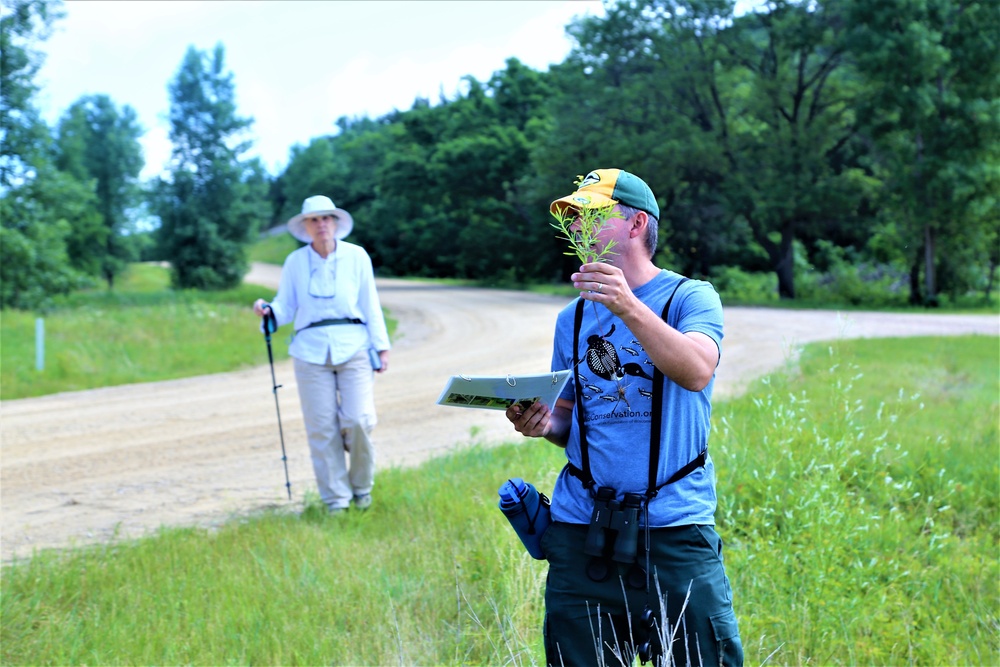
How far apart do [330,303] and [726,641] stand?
14.5 feet

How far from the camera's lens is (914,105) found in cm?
2748

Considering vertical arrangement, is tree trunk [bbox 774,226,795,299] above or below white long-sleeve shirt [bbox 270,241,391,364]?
below

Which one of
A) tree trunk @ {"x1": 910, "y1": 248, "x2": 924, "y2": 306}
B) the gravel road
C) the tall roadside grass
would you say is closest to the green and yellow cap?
the tall roadside grass

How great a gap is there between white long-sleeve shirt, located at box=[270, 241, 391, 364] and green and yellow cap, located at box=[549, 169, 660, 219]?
3.77m

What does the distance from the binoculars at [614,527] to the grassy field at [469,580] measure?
2.38ft

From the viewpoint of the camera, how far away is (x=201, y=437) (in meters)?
10.1

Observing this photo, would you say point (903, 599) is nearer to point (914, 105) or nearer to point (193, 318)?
point (193, 318)

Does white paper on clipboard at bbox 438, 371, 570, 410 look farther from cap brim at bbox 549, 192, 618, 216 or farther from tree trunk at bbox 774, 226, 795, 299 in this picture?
tree trunk at bbox 774, 226, 795, 299

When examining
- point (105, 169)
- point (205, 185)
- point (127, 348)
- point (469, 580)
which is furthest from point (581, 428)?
point (105, 169)

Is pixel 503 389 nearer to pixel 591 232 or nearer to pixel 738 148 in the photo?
pixel 591 232

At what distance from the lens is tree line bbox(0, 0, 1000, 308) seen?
2744 centimetres

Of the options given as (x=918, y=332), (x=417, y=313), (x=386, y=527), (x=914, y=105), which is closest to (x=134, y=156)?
(x=417, y=313)

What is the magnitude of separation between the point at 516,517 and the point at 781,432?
362 cm

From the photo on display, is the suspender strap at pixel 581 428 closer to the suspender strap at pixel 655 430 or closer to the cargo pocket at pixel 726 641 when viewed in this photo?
the suspender strap at pixel 655 430
